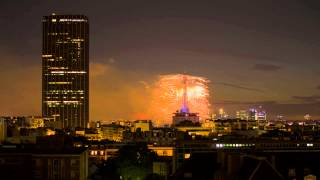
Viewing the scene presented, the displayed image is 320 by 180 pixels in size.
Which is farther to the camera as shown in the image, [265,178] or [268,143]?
[268,143]

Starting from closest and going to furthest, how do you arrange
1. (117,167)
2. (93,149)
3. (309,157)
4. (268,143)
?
(309,157), (117,167), (268,143), (93,149)

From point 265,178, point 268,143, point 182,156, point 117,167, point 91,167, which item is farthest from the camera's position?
point 268,143

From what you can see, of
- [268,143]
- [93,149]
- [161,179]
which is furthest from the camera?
[93,149]

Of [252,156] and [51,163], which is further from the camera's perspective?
[51,163]

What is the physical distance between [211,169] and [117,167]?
55132 millimetres

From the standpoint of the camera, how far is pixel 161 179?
89.6 m

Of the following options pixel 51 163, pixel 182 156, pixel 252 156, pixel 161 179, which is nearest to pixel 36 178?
pixel 51 163

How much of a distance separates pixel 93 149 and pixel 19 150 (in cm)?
8429

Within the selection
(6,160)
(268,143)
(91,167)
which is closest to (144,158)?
(91,167)

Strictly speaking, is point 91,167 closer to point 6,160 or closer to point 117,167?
point 117,167

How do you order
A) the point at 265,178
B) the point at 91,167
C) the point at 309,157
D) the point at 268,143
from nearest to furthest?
1. the point at 265,178
2. the point at 309,157
3. the point at 91,167
4. the point at 268,143

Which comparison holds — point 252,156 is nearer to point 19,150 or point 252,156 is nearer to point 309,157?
point 309,157

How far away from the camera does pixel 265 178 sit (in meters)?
44.0

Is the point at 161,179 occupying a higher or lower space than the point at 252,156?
lower
